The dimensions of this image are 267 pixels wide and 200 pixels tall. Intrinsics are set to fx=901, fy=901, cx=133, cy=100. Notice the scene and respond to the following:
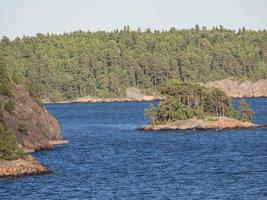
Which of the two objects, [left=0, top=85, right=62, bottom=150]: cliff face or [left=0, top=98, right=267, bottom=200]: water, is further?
[left=0, top=85, right=62, bottom=150]: cliff face

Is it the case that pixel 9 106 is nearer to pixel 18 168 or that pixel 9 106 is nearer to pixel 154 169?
pixel 154 169

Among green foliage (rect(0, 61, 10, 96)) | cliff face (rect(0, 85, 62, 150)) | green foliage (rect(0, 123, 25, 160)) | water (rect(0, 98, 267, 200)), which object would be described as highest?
green foliage (rect(0, 61, 10, 96))

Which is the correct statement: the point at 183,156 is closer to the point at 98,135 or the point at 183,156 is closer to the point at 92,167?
the point at 92,167

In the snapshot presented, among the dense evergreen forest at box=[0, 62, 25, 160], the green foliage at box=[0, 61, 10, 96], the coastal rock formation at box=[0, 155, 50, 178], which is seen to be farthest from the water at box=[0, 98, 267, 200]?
the green foliage at box=[0, 61, 10, 96]

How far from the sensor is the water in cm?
9981

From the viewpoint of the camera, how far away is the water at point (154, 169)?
327 feet

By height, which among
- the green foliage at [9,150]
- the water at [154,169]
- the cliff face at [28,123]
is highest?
the cliff face at [28,123]

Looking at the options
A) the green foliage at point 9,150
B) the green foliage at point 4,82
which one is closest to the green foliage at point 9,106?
the green foliage at point 4,82

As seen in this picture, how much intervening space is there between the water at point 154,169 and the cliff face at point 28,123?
3.15 meters

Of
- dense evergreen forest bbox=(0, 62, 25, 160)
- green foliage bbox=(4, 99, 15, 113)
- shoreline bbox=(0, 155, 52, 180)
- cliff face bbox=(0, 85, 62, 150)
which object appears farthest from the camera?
green foliage bbox=(4, 99, 15, 113)

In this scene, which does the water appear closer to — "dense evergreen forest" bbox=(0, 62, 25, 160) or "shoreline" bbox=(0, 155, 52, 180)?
"shoreline" bbox=(0, 155, 52, 180)

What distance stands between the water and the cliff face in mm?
3148

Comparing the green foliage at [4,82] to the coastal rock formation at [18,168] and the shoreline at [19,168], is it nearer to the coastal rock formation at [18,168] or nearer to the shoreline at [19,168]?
the shoreline at [19,168]

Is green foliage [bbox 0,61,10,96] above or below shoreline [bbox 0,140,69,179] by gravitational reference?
above
